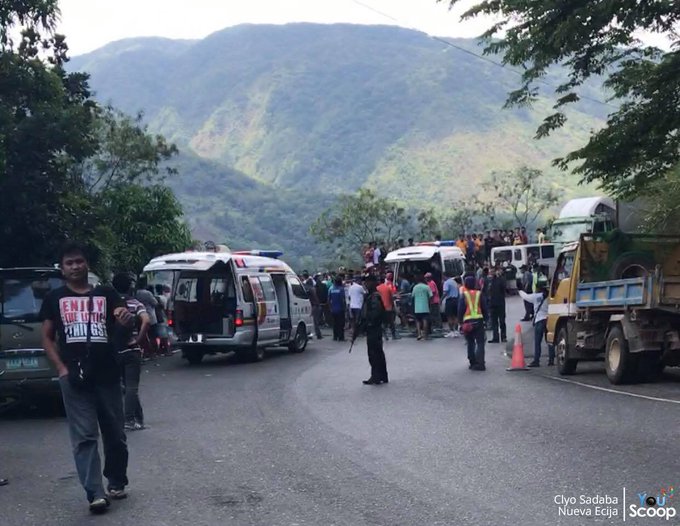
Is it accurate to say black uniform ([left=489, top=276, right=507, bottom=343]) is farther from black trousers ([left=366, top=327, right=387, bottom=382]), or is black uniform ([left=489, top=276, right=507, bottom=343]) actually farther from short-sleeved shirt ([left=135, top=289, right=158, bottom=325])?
short-sleeved shirt ([left=135, top=289, right=158, bottom=325])

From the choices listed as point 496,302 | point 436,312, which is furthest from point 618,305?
point 436,312

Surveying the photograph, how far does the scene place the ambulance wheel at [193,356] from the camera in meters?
21.9

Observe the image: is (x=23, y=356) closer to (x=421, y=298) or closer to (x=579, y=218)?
(x=421, y=298)

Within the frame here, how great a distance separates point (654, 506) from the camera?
23.9 ft

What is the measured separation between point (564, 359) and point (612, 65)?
631cm

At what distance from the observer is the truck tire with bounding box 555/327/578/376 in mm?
17547

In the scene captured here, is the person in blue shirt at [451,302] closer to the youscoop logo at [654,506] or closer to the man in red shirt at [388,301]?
the man in red shirt at [388,301]

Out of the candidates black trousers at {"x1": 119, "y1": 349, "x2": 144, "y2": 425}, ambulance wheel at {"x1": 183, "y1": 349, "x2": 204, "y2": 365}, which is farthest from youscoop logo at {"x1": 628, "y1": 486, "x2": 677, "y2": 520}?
ambulance wheel at {"x1": 183, "y1": 349, "x2": 204, "y2": 365}

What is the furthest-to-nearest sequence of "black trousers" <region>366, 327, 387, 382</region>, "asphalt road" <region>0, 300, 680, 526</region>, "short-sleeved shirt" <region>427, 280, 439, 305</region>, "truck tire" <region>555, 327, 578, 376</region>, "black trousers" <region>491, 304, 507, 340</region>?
"short-sleeved shirt" <region>427, 280, 439, 305</region>, "black trousers" <region>491, 304, 507, 340</region>, "truck tire" <region>555, 327, 578, 376</region>, "black trousers" <region>366, 327, 387, 382</region>, "asphalt road" <region>0, 300, 680, 526</region>

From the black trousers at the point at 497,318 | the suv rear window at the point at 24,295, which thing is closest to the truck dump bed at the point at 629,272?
the black trousers at the point at 497,318

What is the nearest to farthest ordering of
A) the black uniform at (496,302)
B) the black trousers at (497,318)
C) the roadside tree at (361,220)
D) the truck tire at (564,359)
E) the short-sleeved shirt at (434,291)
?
the truck tire at (564,359) → the black uniform at (496,302) → the black trousers at (497,318) → the short-sleeved shirt at (434,291) → the roadside tree at (361,220)

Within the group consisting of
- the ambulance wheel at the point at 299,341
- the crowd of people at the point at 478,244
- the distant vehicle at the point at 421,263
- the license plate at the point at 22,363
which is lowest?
the ambulance wheel at the point at 299,341

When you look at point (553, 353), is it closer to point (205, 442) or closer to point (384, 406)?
point (384, 406)

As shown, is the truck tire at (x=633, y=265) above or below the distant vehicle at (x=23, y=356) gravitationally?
above
